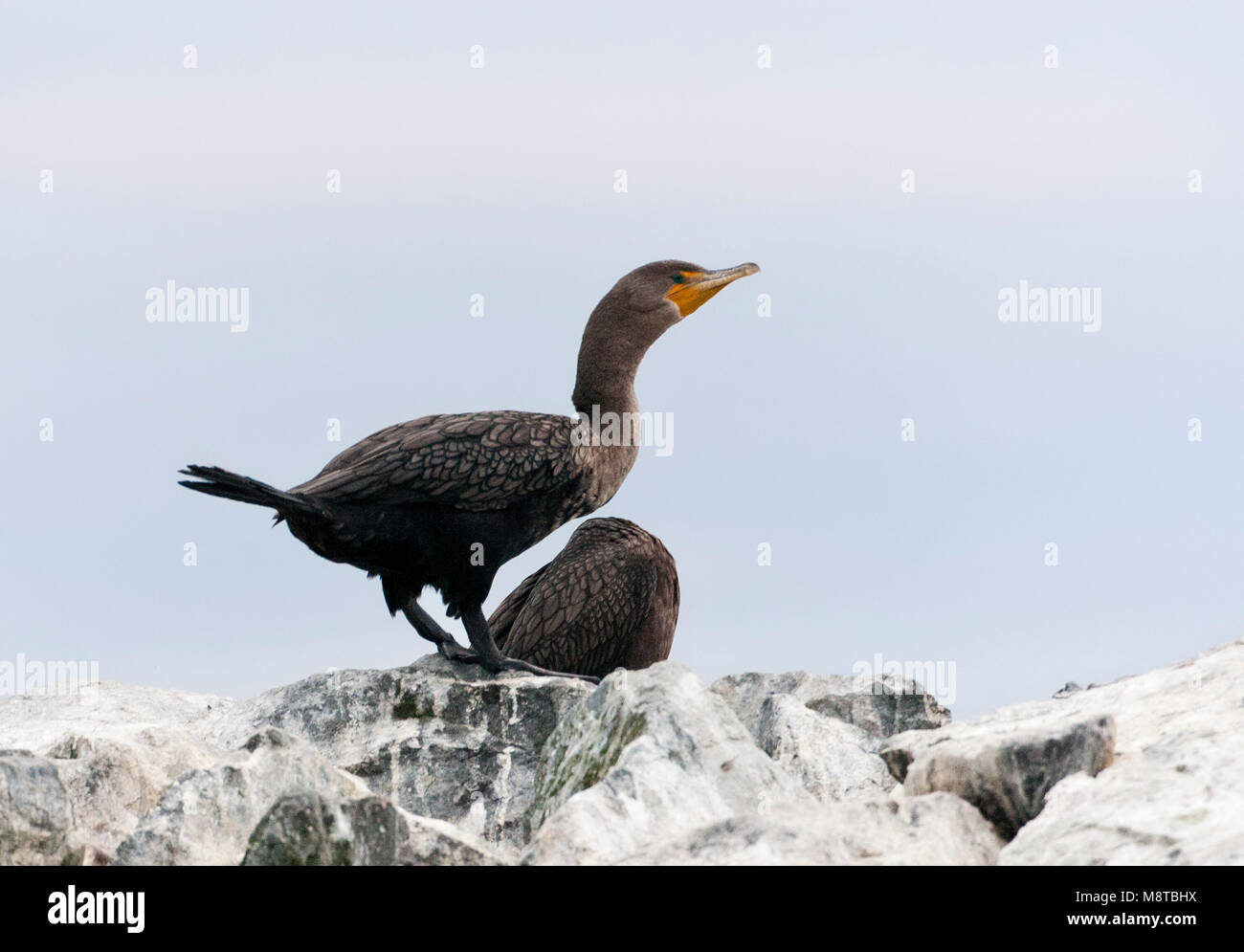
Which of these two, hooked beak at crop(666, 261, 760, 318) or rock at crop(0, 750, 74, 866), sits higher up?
hooked beak at crop(666, 261, 760, 318)

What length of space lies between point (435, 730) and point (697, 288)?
3.26 meters

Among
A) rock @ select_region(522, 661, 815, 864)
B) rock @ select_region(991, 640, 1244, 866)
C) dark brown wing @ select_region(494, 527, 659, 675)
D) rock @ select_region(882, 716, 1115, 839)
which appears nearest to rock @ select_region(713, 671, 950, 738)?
dark brown wing @ select_region(494, 527, 659, 675)

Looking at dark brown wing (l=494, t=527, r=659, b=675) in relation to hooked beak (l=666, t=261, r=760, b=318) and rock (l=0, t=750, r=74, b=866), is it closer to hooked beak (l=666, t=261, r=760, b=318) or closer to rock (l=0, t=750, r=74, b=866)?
hooked beak (l=666, t=261, r=760, b=318)

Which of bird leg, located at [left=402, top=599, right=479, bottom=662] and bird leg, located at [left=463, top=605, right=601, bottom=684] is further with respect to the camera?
bird leg, located at [left=402, top=599, right=479, bottom=662]

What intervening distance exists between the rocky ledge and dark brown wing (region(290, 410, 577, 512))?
3.04 feet

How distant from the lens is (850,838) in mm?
4422

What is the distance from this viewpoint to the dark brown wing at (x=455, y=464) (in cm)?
827

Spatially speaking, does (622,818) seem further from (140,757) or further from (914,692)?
(914,692)

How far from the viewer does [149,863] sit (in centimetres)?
527

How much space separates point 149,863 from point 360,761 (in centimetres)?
223

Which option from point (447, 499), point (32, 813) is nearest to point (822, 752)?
point (447, 499)

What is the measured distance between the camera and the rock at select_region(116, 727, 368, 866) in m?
5.34

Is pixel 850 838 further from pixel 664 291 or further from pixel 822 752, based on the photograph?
pixel 664 291

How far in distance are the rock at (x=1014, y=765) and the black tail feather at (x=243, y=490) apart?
3892 millimetres
